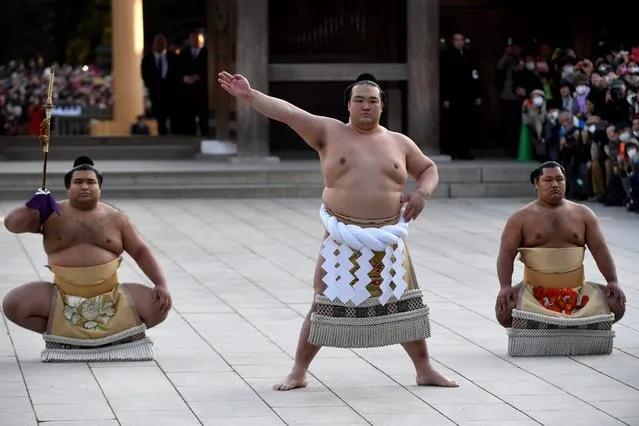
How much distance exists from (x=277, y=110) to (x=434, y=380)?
4.34 ft

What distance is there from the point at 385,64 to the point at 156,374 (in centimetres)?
1146

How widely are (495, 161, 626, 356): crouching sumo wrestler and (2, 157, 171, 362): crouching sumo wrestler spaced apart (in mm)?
1724

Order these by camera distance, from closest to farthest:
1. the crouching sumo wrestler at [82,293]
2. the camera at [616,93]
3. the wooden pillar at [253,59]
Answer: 1. the crouching sumo wrestler at [82,293]
2. the camera at [616,93]
3. the wooden pillar at [253,59]

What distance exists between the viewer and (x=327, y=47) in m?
19.5

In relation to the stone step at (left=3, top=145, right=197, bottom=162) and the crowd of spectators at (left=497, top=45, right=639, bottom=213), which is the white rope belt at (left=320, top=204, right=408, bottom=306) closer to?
the crowd of spectators at (left=497, top=45, right=639, bottom=213)

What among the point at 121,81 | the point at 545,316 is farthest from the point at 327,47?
the point at 545,316

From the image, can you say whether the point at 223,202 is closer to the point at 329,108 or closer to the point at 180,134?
the point at 329,108

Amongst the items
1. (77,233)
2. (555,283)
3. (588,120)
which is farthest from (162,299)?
(588,120)

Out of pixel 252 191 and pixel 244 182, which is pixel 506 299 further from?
pixel 244 182

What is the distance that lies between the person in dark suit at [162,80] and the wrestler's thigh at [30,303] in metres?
13.9

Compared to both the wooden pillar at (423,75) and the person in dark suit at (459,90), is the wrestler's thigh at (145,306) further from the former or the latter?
the person in dark suit at (459,90)

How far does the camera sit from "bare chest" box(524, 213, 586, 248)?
25.5ft

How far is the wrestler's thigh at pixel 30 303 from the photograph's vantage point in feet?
25.2

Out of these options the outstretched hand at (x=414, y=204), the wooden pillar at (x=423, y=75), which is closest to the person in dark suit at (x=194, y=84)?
the wooden pillar at (x=423, y=75)
